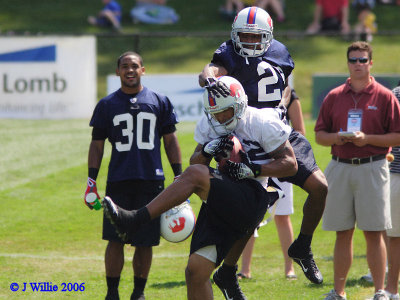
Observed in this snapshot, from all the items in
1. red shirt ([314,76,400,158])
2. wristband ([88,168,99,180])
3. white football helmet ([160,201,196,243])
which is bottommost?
white football helmet ([160,201,196,243])

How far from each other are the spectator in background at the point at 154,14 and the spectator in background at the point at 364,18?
518 centimetres

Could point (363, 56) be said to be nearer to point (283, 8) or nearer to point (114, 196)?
point (114, 196)

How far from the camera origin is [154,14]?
875 inches

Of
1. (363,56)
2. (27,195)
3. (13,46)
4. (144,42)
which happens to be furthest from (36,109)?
(363,56)

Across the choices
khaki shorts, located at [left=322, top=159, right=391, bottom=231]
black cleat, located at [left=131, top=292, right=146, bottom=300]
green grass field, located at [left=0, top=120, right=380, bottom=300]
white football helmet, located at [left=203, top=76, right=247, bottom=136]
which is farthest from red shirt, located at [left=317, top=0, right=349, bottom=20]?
white football helmet, located at [left=203, top=76, right=247, bottom=136]

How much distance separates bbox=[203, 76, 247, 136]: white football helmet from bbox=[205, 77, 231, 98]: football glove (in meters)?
0.02

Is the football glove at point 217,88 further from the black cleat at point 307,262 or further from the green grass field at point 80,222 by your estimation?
the green grass field at point 80,222

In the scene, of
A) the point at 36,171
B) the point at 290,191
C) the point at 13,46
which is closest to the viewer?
the point at 290,191

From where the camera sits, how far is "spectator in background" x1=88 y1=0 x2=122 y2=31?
21.5 m

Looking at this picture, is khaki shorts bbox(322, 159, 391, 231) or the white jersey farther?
khaki shorts bbox(322, 159, 391, 231)

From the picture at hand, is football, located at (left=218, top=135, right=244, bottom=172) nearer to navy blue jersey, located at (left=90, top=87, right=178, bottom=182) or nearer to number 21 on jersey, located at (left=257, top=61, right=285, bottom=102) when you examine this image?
number 21 on jersey, located at (left=257, top=61, right=285, bottom=102)

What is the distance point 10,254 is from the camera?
8820mm

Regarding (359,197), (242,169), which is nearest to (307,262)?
(359,197)

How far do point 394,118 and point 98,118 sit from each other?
8.98 ft
